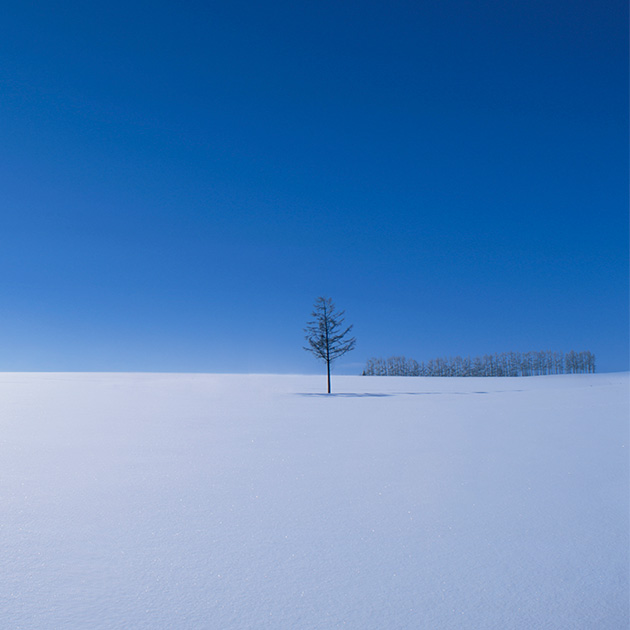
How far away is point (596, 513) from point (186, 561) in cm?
390

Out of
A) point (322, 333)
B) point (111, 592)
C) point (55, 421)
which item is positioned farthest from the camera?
point (322, 333)

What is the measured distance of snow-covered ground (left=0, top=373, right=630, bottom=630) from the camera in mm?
2514

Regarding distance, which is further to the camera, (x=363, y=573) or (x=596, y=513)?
(x=596, y=513)

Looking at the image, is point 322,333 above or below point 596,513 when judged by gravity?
above

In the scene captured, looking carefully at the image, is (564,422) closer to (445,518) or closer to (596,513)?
(596,513)

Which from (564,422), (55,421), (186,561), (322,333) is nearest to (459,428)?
(564,422)

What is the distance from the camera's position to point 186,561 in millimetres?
3070

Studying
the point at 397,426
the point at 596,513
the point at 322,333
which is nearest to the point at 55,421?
the point at 397,426

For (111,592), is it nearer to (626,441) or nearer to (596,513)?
(596,513)

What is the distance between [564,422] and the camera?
33.2 ft

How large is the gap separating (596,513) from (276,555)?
3.22 metres

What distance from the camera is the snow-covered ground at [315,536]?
2514mm

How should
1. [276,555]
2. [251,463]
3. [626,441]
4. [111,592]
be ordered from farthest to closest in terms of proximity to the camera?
[626,441] < [251,463] < [276,555] < [111,592]

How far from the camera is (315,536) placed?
11.5 ft
